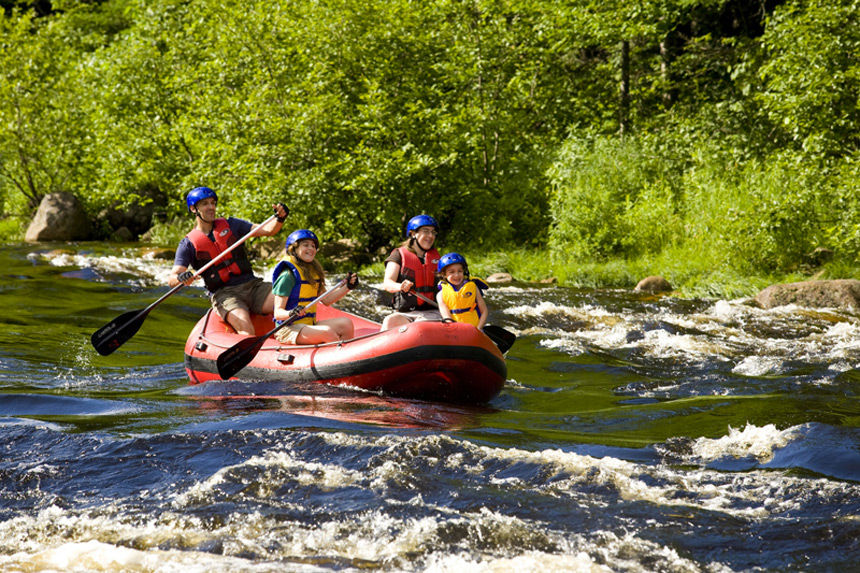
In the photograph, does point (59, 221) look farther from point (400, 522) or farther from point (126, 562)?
point (400, 522)

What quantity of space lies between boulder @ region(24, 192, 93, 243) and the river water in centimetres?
1358

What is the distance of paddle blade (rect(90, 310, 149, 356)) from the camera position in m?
7.60

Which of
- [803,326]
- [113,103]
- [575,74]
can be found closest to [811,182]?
[803,326]

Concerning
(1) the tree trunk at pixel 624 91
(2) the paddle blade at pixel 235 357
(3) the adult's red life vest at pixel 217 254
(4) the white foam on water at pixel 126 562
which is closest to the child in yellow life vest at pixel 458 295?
(2) the paddle blade at pixel 235 357

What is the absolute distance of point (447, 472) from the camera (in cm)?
432

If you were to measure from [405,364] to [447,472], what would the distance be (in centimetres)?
182

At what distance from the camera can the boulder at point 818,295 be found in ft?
34.4

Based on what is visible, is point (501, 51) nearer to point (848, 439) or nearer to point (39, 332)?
point (39, 332)

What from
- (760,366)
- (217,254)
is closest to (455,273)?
(217,254)

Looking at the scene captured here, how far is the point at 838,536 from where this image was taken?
140 inches

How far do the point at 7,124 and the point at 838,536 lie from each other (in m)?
21.5

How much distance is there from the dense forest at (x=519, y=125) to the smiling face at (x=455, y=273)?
678 cm

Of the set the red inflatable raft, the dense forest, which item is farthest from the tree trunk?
the red inflatable raft

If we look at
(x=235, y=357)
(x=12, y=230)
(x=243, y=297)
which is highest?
(x=12, y=230)
